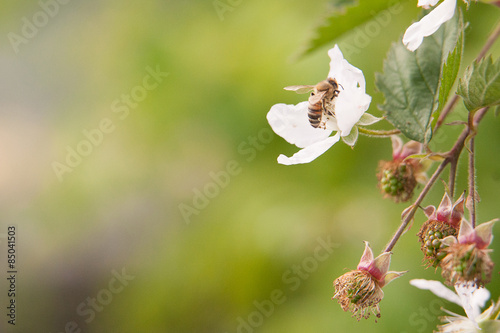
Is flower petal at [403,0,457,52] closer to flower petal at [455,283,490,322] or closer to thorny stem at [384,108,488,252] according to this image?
thorny stem at [384,108,488,252]

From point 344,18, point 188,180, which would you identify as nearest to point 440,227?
point 344,18

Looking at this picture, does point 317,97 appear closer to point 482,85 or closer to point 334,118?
point 334,118

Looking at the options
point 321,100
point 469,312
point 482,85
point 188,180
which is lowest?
point 469,312

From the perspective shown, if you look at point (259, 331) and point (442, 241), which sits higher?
point (442, 241)

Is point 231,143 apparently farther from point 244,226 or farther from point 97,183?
point 97,183

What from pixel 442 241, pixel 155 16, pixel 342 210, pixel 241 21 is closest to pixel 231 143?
pixel 241 21

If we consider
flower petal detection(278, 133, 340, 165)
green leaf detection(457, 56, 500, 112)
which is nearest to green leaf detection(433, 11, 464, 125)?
green leaf detection(457, 56, 500, 112)

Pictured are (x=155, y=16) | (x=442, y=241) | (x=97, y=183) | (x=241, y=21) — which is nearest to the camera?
(x=442, y=241)
